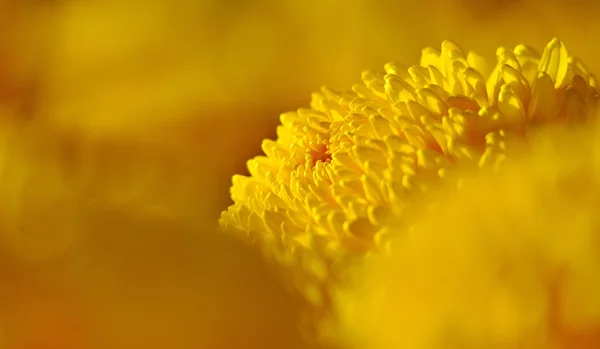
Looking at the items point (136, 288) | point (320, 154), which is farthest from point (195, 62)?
point (136, 288)

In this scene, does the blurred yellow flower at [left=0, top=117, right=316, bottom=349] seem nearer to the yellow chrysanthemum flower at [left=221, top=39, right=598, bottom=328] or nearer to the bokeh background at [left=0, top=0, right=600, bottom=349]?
the yellow chrysanthemum flower at [left=221, top=39, right=598, bottom=328]

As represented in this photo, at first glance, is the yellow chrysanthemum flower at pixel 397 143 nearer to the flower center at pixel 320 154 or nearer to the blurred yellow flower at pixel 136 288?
the flower center at pixel 320 154

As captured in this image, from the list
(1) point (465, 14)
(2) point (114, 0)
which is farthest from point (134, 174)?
(1) point (465, 14)

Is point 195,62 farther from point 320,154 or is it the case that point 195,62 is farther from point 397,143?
point 397,143

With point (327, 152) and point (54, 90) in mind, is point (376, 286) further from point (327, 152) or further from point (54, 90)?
point (54, 90)

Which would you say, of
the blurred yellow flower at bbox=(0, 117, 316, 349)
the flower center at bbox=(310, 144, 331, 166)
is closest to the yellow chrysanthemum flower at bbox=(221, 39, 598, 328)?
the flower center at bbox=(310, 144, 331, 166)

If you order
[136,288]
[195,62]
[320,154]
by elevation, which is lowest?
[136,288]
